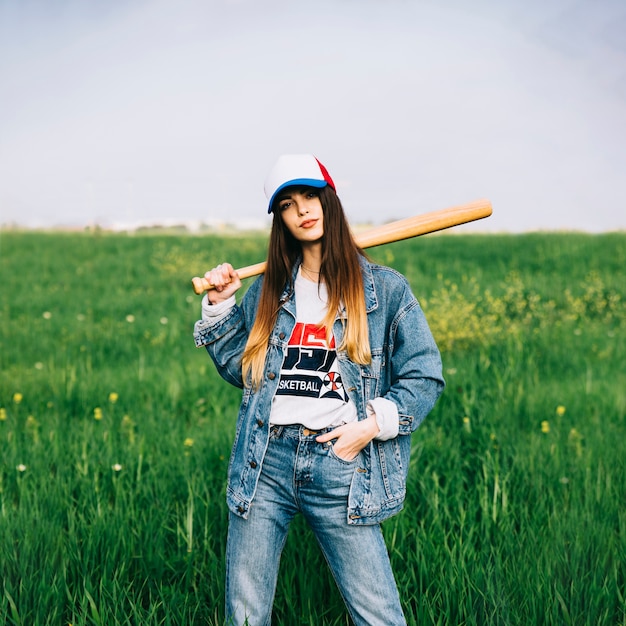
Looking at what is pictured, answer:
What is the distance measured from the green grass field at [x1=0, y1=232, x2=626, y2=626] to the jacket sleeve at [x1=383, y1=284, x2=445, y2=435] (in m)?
0.76

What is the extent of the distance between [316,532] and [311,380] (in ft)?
1.45

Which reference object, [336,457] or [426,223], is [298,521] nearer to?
[336,457]

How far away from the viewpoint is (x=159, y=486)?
10.2 ft

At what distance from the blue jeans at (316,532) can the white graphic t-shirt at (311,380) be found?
0.05 metres

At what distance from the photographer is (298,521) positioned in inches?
109

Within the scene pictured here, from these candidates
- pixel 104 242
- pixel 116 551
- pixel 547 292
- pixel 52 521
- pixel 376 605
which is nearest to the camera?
pixel 376 605

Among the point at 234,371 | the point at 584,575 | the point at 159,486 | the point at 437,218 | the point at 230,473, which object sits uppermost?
the point at 437,218

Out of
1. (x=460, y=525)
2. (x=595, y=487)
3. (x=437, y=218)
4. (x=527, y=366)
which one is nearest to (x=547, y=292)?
(x=527, y=366)

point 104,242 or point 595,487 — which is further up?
point 104,242

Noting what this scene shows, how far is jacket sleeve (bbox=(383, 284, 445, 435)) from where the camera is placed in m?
1.88

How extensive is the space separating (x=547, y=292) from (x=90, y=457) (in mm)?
7091

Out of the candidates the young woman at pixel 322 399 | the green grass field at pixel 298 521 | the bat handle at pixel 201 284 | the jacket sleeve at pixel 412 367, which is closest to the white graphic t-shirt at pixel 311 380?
the young woman at pixel 322 399

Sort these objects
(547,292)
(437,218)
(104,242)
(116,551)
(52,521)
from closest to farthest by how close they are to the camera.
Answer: (437,218)
(116,551)
(52,521)
(547,292)
(104,242)

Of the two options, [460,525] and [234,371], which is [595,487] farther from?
[234,371]
